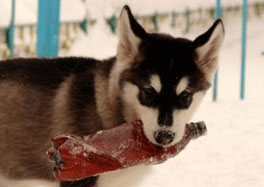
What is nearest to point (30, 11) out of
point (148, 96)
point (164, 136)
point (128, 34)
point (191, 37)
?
point (191, 37)

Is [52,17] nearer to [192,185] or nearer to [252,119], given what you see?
[192,185]

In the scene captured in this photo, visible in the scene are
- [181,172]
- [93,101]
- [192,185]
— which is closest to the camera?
[93,101]

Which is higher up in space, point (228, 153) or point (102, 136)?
point (102, 136)

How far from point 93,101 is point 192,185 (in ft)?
3.39

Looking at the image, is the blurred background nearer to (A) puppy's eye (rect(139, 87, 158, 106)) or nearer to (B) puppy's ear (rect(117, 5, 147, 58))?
(A) puppy's eye (rect(139, 87, 158, 106))

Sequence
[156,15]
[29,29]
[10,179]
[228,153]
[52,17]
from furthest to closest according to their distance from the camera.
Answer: [156,15]
[29,29]
[52,17]
[228,153]
[10,179]

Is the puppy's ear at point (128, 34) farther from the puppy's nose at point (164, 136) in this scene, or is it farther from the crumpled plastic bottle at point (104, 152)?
the puppy's nose at point (164, 136)

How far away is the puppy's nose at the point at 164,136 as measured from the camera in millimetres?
1941

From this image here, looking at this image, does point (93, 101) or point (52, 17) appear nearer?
point (93, 101)

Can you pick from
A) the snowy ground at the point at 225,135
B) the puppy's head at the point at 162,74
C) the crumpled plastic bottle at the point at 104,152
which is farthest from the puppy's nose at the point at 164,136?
the snowy ground at the point at 225,135

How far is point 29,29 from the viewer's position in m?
4.92

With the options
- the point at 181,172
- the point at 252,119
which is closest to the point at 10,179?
the point at 181,172

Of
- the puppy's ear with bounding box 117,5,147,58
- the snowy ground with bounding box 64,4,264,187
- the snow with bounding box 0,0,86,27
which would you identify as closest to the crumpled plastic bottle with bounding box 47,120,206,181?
the snowy ground with bounding box 64,4,264,187

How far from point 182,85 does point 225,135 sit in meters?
2.40
